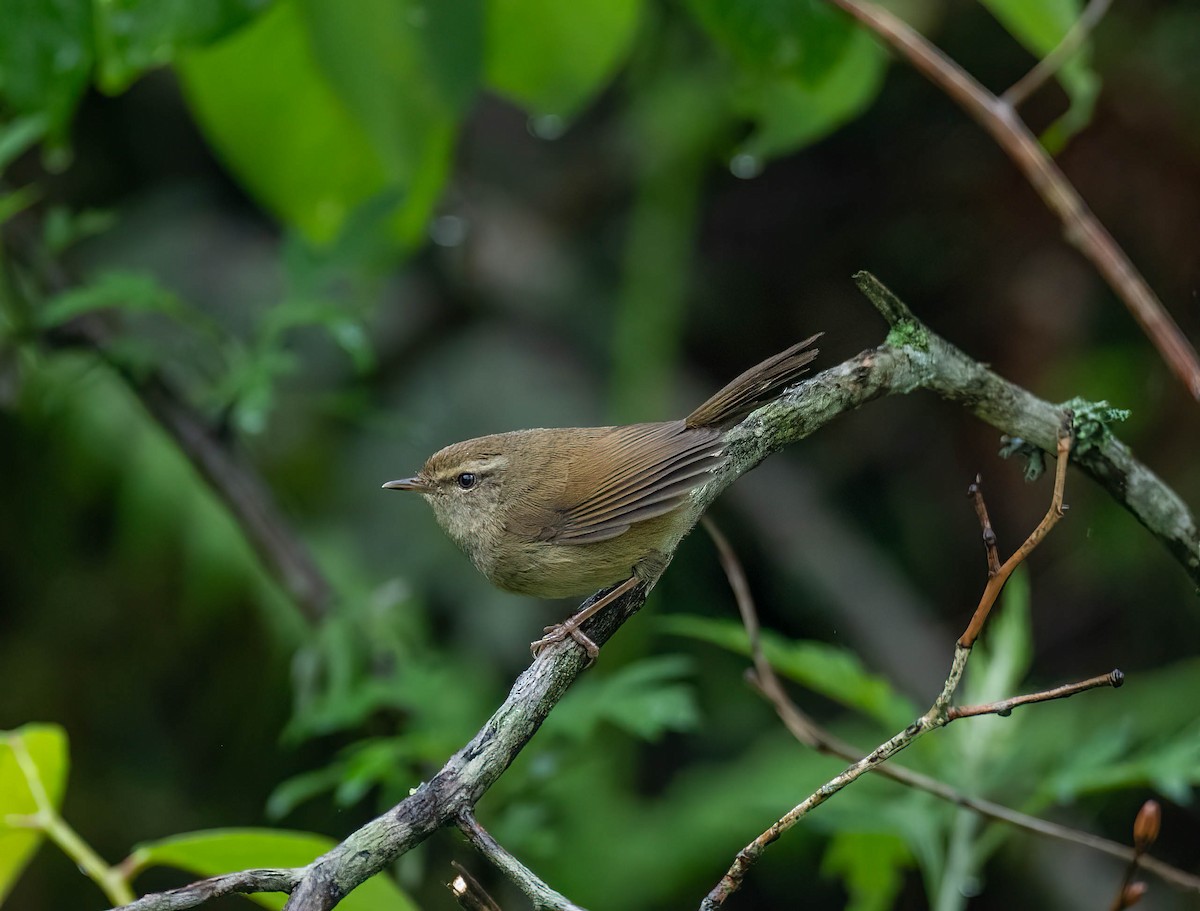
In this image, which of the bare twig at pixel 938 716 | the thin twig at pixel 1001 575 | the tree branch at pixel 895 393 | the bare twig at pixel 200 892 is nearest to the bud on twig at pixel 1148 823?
the bare twig at pixel 938 716

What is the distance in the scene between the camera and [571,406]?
17.5 feet

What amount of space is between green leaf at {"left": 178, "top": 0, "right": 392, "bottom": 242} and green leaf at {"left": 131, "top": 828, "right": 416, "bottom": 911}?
5.32 ft

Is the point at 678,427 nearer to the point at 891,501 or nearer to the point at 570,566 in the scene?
the point at 570,566

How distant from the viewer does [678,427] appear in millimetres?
2639

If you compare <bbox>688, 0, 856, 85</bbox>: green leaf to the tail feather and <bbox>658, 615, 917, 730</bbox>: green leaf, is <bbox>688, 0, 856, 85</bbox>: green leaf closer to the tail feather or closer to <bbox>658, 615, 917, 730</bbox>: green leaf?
the tail feather

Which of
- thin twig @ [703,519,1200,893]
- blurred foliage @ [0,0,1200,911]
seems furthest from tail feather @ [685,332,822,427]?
blurred foliage @ [0,0,1200,911]

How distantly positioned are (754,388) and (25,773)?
149cm

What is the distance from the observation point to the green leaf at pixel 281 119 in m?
2.88

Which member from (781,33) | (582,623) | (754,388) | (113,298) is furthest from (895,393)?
(113,298)

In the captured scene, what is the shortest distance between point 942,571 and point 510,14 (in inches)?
147

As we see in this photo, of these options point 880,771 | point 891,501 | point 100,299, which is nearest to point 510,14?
point 100,299

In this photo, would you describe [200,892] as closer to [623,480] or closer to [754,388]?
[754,388]

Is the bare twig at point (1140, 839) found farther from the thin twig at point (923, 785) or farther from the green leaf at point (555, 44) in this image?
the green leaf at point (555, 44)

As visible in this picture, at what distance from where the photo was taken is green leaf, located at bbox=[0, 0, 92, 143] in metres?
2.21
